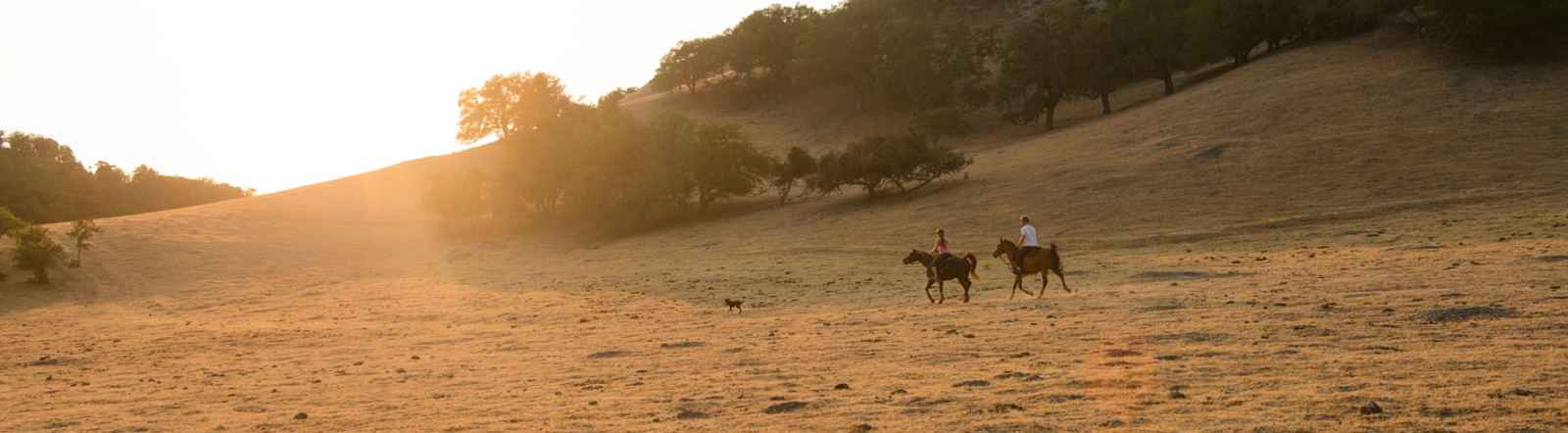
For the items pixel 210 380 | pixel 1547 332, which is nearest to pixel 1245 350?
pixel 1547 332

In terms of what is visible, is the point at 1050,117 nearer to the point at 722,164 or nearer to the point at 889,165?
the point at 889,165

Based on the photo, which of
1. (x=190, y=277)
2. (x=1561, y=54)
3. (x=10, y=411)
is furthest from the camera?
(x=1561, y=54)

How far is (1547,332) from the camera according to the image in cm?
1452

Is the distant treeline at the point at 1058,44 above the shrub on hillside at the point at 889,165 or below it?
above

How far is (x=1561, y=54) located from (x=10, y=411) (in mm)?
70330

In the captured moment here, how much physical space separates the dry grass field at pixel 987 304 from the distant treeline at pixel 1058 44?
3.46 meters

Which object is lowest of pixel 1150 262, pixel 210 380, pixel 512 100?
pixel 1150 262

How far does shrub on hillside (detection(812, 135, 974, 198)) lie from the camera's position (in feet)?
198

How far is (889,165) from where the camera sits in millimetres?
60125

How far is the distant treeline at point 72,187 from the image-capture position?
7719 cm

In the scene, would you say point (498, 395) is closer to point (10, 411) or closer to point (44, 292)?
point (10, 411)

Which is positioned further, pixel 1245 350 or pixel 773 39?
pixel 773 39

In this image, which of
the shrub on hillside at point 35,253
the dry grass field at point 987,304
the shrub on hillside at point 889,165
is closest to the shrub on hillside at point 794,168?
the dry grass field at point 987,304

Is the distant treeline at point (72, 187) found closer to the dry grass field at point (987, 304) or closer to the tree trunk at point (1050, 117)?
the dry grass field at point (987, 304)
